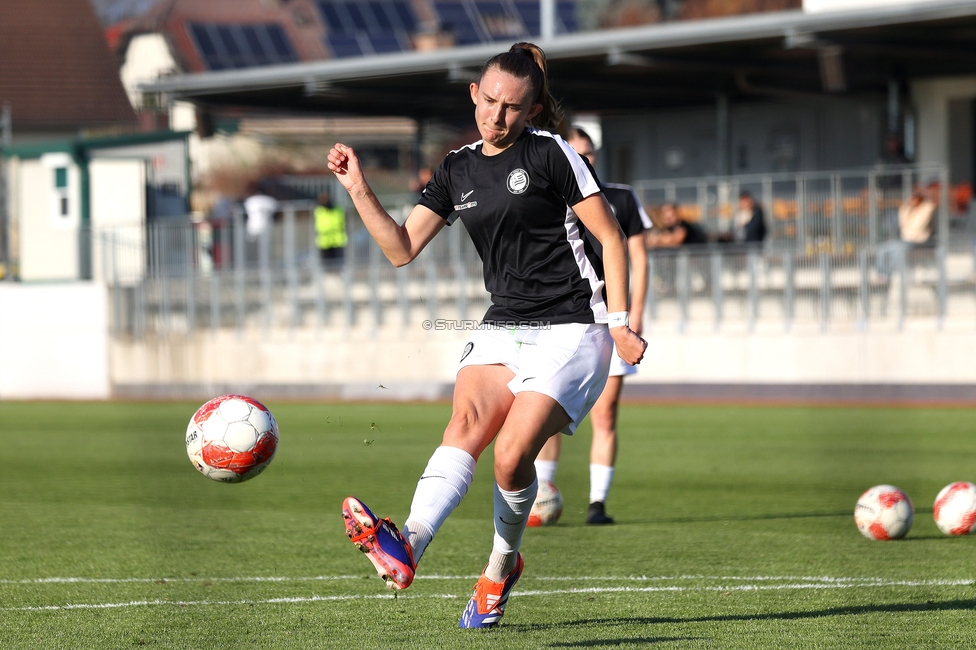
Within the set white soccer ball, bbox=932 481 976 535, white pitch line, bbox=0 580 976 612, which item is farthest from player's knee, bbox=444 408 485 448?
white soccer ball, bbox=932 481 976 535

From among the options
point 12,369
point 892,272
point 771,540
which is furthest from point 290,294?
point 771,540

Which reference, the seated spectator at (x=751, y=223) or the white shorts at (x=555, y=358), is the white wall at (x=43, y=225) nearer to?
the seated spectator at (x=751, y=223)

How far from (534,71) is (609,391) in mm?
3551

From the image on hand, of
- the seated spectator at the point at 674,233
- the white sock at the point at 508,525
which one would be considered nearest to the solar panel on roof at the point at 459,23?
the seated spectator at the point at 674,233

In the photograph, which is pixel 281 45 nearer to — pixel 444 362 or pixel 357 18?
pixel 357 18

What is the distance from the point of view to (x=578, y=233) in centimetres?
556

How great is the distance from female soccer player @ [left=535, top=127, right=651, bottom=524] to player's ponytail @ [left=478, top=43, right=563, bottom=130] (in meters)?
2.86

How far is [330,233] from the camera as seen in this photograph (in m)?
27.1

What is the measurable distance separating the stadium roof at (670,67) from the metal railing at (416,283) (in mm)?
3097

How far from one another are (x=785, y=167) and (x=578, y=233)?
26419 millimetres

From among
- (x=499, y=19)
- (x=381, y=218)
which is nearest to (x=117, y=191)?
(x=499, y=19)

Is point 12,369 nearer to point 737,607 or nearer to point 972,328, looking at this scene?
point 972,328

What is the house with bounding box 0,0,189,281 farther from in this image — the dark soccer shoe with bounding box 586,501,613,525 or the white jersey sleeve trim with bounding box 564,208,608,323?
the white jersey sleeve trim with bounding box 564,208,608,323

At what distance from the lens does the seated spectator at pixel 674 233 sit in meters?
24.1
